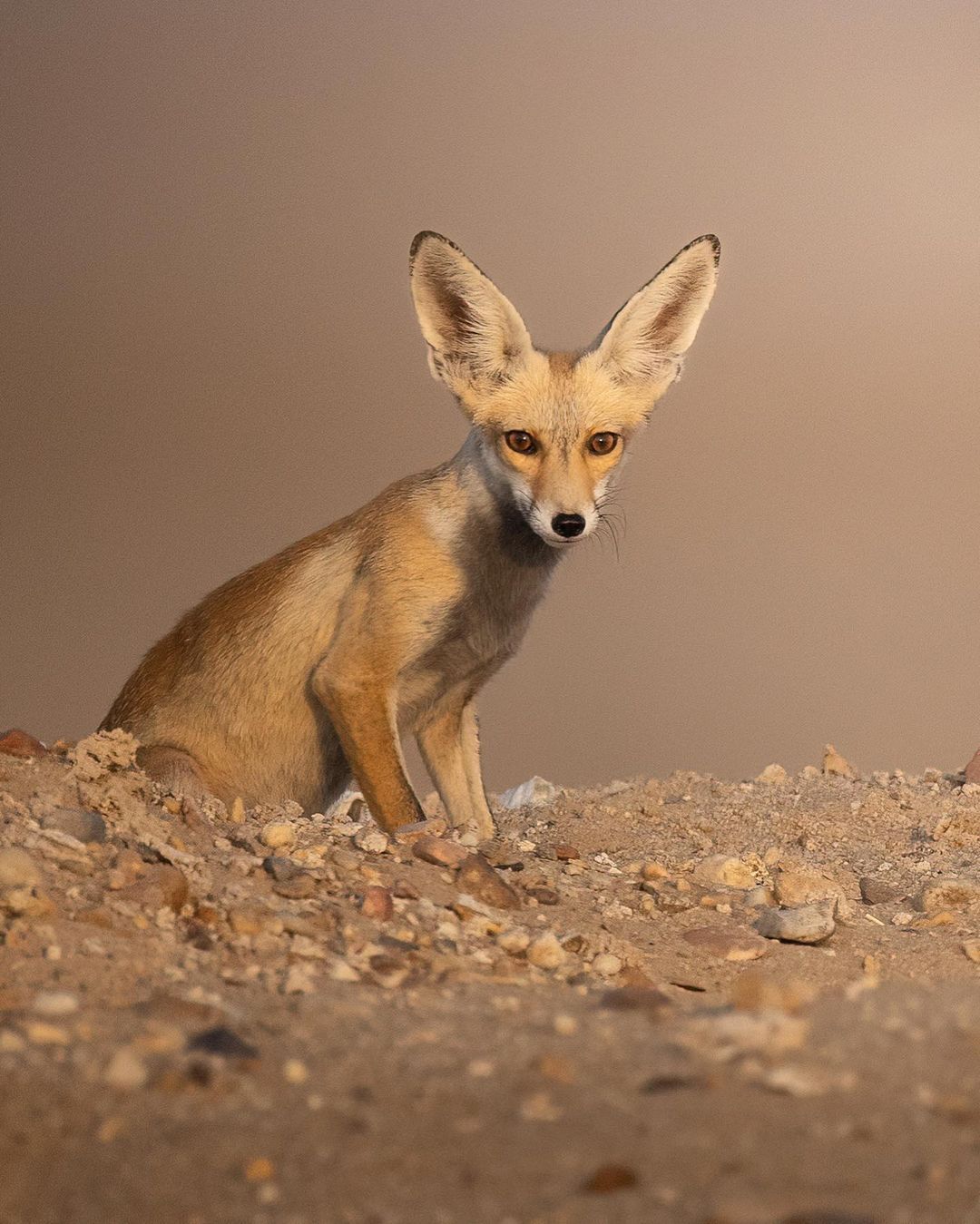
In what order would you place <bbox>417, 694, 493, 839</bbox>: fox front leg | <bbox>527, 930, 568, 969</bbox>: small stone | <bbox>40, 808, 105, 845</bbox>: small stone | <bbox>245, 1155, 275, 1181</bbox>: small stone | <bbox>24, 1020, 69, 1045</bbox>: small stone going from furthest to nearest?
<bbox>417, 694, 493, 839</bbox>: fox front leg
<bbox>40, 808, 105, 845</bbox>: small stone
<bbox>527, 930, 568, 969</bbox>: small stone
<bbox>24, 1020, 69, 1045</bbox>: small stone
<bbox>245, 1155, 275, 1181</bbox>: small stone

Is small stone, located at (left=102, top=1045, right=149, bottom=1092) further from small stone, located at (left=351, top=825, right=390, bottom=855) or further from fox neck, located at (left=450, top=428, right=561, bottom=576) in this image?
fox neck, located at (left=450, top=428, right=561, bottom=576)

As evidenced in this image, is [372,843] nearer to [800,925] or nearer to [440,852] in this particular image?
[440,852]

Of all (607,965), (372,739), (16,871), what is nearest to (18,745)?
(372,739)

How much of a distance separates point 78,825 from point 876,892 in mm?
3018

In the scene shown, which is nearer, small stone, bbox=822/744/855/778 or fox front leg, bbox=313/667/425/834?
fox front leg, bbox=313/667/425/834

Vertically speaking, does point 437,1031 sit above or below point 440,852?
above

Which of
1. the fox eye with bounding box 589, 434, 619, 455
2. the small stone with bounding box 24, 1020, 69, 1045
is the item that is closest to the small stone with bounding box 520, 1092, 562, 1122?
the small stone with bounding box 24, 1020, 69, 1045

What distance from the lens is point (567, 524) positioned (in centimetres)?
462

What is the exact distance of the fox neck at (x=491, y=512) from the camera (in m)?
5.23

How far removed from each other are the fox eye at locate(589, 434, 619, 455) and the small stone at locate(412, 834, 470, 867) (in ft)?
5.61

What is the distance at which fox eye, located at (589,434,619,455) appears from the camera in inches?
198

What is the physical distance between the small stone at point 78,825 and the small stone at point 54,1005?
124cm

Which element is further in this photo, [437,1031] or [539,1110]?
[437,1031]

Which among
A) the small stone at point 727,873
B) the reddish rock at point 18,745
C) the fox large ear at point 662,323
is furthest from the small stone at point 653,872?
the reddish rock at point 18,745
